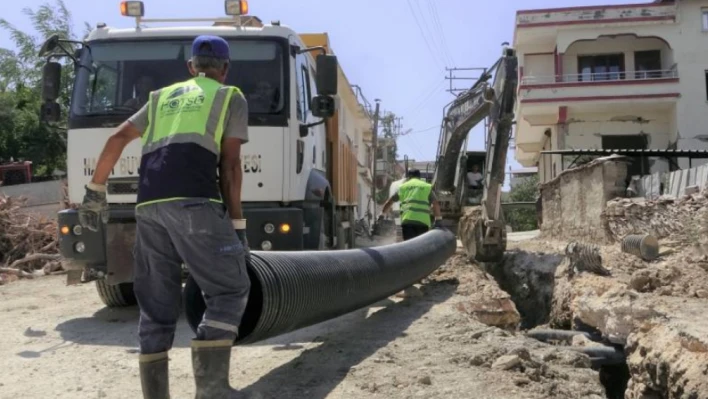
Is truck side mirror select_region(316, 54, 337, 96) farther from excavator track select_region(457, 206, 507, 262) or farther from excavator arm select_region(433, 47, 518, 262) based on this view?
excavator track select_region(457, 206, 507, 262)

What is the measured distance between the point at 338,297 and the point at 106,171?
2.07 m

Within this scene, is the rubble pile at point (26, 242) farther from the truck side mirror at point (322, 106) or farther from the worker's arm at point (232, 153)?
the worker's arm at point (232, 153)

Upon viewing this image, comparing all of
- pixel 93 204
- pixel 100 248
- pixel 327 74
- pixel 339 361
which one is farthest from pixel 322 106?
pixel 93 204

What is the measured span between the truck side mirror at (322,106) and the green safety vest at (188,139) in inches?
127

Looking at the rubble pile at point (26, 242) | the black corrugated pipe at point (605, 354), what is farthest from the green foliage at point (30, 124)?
the black corrugated pipe at point (605, 354)

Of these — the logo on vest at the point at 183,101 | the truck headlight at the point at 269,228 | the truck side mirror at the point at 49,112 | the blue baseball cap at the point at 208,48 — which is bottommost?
the truck headlight at the point at 269,228

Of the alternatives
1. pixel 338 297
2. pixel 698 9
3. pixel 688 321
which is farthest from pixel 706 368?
pixel 698 9

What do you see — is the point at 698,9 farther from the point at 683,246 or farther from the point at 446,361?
the point at 446,361

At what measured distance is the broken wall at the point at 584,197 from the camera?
14562 millimetres

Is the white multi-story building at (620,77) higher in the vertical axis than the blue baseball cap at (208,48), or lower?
higher

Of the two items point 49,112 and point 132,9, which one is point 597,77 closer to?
point 132,9

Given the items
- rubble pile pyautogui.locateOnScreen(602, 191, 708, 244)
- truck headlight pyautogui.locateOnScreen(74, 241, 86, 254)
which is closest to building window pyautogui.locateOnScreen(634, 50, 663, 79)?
rubble pile pyautogui.locateOnScreen(602, 191, 708, 244)

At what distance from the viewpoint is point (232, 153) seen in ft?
12.5

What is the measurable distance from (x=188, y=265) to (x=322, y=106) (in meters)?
3.64
